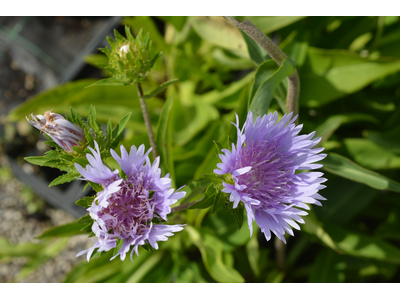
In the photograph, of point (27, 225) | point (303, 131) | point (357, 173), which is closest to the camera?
point (357, 173)

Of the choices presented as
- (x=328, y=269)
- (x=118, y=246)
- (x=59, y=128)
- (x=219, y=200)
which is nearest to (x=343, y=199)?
(x=328, y=269)

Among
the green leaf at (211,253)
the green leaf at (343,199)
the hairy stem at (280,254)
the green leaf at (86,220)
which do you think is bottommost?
the hairy stem at (280,254)

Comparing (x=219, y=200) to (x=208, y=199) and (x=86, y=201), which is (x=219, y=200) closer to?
(x=208, y=199)

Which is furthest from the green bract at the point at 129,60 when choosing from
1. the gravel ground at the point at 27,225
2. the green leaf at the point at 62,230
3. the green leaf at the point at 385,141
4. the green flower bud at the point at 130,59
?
the gravel ground at the point at 27,225

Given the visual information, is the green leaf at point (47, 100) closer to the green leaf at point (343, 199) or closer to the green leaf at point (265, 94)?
the green leaf at point (265, 94)

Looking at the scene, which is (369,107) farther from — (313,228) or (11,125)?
(11,125)
